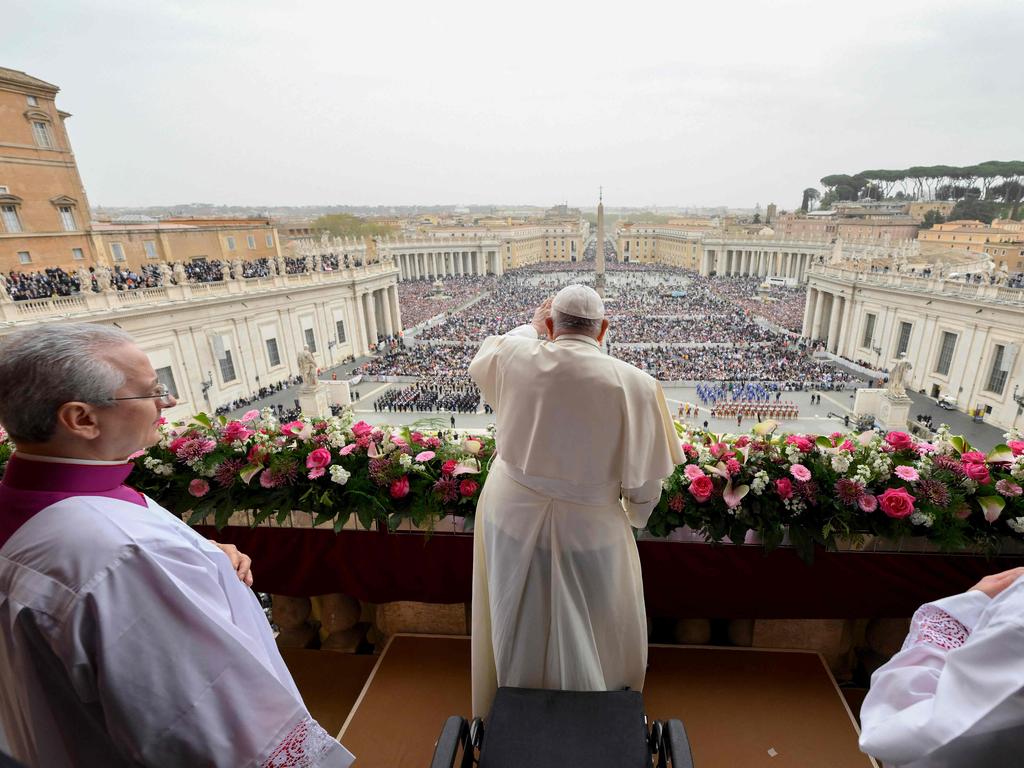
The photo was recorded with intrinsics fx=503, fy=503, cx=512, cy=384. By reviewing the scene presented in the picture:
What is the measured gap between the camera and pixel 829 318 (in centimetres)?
2620

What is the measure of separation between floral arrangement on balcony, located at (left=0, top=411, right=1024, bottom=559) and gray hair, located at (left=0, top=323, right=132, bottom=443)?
1.39 meters

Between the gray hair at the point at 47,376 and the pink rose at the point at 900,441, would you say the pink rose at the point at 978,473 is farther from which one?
the gray hair at the point at 47,376

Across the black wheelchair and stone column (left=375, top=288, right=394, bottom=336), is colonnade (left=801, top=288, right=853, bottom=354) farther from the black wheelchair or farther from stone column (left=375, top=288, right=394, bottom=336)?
the black wheelchair

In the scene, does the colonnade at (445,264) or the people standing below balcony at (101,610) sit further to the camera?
the colonnade at (445,264)

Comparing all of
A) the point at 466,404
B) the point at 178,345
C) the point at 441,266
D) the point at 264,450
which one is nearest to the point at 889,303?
the point at 466,404

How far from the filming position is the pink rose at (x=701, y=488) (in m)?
2.14

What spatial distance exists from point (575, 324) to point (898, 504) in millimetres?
1567

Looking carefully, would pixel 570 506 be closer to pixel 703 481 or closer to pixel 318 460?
pixel 703 481

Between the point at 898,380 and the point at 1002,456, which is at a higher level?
the point at 1002,456

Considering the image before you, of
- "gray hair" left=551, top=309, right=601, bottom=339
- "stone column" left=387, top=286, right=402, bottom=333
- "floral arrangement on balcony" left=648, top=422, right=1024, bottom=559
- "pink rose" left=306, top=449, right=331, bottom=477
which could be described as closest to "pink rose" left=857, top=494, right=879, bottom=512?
"floral arrangement on balcony" left=648, top=422, right=1024, bottom=559

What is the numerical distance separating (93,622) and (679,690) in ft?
7.86

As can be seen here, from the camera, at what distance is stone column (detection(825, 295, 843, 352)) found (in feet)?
79.8

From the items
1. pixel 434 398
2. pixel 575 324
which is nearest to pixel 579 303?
pixel 575 324

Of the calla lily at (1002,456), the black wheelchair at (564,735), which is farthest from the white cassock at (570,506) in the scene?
the calla lily at (1002,456)
